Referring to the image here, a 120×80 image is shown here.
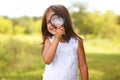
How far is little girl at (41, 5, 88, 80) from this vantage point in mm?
2076

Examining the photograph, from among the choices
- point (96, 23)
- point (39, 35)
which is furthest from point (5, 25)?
point (96, 23)

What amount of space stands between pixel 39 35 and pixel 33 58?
9.2 inches

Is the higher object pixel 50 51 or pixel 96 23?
pixel 50 51

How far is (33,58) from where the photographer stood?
4.05 metres

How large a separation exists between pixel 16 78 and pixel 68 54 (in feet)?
6.63

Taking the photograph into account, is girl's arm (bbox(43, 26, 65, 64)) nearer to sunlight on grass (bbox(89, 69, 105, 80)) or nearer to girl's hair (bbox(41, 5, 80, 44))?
girl's hair (bbox(41, 5, 80, 44))

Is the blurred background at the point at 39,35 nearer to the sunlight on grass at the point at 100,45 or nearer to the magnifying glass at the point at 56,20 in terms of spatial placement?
the sunlight on grass at the point at 100,45

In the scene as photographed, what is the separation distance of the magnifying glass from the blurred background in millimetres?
1920

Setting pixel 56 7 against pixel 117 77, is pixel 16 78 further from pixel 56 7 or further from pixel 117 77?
pixel 56 7

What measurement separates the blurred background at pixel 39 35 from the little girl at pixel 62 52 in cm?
184

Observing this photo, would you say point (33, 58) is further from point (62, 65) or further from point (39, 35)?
point (62, 65)

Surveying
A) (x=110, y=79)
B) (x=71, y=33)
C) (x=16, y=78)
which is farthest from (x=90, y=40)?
(x=71, y=33)

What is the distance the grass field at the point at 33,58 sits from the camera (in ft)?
13.3

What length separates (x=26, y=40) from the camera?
13.4 ft
